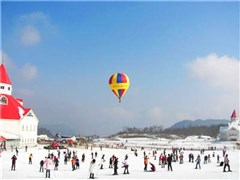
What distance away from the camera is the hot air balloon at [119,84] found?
48.2m

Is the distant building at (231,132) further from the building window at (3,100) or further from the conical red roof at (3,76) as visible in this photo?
the building window at (3,100)

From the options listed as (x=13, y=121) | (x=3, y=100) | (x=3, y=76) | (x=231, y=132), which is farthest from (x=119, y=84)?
(x=231, y=132)

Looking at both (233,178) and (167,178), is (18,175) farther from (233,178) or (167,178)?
(233,178)

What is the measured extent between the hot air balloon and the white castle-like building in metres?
14.0

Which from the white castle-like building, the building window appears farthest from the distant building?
the building window

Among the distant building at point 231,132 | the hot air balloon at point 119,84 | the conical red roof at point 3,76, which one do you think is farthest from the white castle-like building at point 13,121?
the distant building at point 231,132

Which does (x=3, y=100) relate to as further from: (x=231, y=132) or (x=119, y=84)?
(x=231, y=132)

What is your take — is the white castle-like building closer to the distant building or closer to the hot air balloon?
the hot air balloon

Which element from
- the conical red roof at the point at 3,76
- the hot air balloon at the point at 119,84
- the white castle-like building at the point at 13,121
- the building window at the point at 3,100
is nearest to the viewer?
the hot air balloon at the point at 119,84

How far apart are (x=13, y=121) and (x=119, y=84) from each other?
15875 millimetres

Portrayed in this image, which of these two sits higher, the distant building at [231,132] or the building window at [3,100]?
the building window at [3,100]

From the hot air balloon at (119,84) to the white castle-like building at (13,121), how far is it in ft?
46.0

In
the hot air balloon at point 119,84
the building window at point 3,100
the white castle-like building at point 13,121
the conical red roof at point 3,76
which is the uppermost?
the conical red roof at point 3,76

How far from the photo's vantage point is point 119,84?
4819 centimetres
